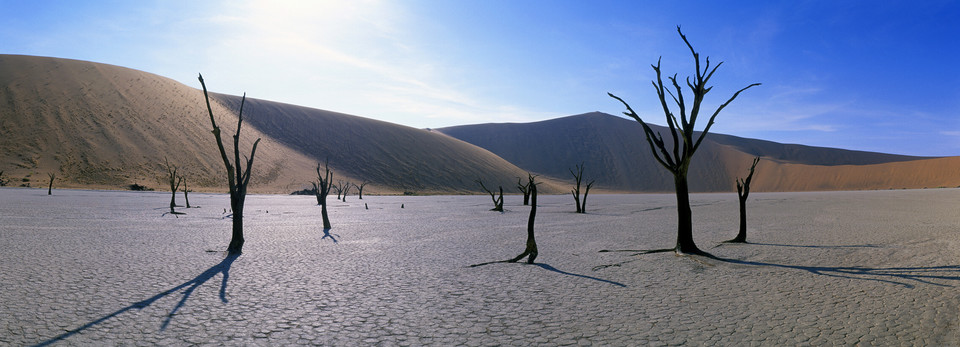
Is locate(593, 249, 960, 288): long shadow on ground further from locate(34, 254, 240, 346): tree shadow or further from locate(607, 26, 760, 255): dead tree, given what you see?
locate(34, 254, 240, 346): tree shadow

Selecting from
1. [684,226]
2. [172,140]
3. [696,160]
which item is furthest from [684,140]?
[696,160]

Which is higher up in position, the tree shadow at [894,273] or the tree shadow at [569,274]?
the tree shadow at [894,273]

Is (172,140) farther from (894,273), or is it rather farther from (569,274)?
(894,273)

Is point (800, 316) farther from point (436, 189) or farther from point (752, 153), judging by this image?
point (752, 153)

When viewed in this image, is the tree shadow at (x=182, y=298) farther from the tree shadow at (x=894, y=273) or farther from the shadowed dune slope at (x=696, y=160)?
the shadowed dune slope at (x=696, y=160)

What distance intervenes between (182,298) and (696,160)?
109867 mm

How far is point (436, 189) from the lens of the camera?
7112cm

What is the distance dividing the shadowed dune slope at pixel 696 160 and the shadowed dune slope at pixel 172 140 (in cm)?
1884

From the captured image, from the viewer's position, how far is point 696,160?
105 meters

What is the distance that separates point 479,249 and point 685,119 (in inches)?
174

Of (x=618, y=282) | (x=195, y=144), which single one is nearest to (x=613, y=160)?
(x=195, y=144)

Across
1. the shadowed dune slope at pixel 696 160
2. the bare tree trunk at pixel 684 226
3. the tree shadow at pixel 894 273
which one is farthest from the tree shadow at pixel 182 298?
the shadowed dune slope at pixel 696 160

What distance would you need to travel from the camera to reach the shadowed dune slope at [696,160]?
9294 cm

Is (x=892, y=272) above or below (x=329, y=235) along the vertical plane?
above
